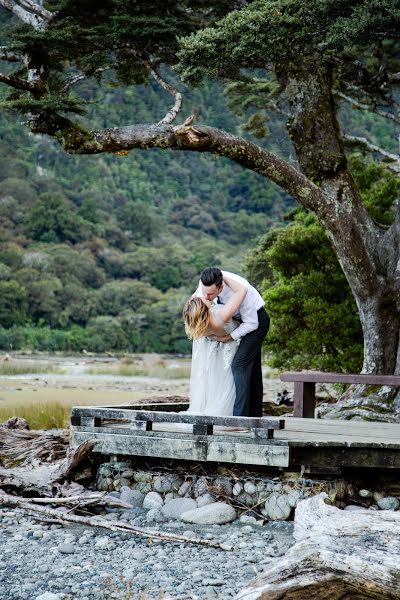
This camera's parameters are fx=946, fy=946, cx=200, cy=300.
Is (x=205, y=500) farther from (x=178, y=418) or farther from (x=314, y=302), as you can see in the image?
(x=314, y=302)

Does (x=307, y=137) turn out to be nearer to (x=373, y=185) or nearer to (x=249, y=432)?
(x=373, y=185)

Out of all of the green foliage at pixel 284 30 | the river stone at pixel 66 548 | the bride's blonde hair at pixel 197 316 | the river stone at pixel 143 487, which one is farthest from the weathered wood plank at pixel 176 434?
the green foliage at pixel 284 30

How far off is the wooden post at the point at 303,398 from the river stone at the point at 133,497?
150 inches

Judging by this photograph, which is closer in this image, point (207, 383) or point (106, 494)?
point (106, 494)

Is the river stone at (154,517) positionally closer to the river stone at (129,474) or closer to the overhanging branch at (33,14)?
the river stone at (129,474)

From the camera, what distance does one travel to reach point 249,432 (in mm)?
7734

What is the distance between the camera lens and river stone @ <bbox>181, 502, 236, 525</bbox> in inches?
278

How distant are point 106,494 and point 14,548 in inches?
60.1

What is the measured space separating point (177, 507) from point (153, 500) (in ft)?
0.94

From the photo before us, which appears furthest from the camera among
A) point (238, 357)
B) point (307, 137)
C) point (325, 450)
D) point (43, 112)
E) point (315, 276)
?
point (315, 276)

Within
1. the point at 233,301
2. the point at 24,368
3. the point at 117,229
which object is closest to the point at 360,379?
the point at 233,301

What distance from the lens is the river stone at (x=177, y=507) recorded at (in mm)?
7270

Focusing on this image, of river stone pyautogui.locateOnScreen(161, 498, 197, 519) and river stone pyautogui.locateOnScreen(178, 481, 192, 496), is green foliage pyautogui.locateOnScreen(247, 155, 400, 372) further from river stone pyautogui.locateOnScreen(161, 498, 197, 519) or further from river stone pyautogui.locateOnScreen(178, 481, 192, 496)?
river stone pyautogui.locateOnScreen(161, 498, 197, 519)

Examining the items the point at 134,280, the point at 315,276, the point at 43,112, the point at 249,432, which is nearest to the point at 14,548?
the point at 249,432
